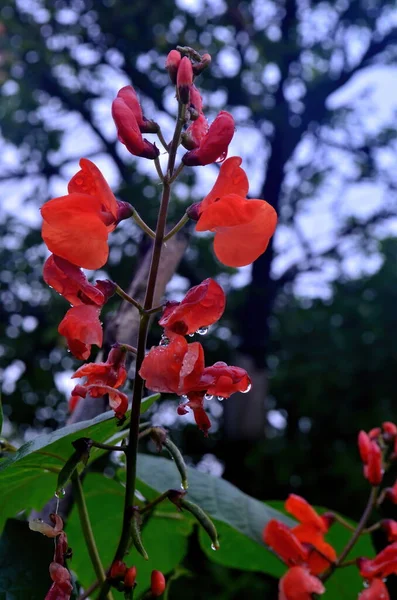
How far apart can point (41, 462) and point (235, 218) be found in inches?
10.6

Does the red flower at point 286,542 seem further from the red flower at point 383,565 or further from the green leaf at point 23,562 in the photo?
the green leaf at point 23,562

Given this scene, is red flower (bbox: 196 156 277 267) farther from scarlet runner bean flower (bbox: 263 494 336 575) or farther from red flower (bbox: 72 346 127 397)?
scarlet runner bean flower (bbox: 263 494 336 575)

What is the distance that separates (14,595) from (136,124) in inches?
13.9

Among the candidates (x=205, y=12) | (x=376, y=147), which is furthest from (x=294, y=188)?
(x=205, y=12)

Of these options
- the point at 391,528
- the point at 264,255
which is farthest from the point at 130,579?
the point at 264,255

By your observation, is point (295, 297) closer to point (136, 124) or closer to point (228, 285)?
point (228, 285)

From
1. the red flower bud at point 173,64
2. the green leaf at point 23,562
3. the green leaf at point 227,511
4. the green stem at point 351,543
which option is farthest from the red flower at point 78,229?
the green stem at point 351,543

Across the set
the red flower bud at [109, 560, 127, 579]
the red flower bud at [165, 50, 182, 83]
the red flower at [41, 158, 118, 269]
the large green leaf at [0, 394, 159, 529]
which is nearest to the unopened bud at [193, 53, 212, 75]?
the red flower bud at [165, 50, 182, 83]

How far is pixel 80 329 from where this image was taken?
407 mm

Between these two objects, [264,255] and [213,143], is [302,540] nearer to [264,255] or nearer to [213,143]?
[213,143]

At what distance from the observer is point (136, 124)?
1.53 feet

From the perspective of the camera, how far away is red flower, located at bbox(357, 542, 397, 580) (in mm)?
646

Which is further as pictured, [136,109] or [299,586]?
[299,586]

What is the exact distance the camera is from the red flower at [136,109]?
0.48 meters
